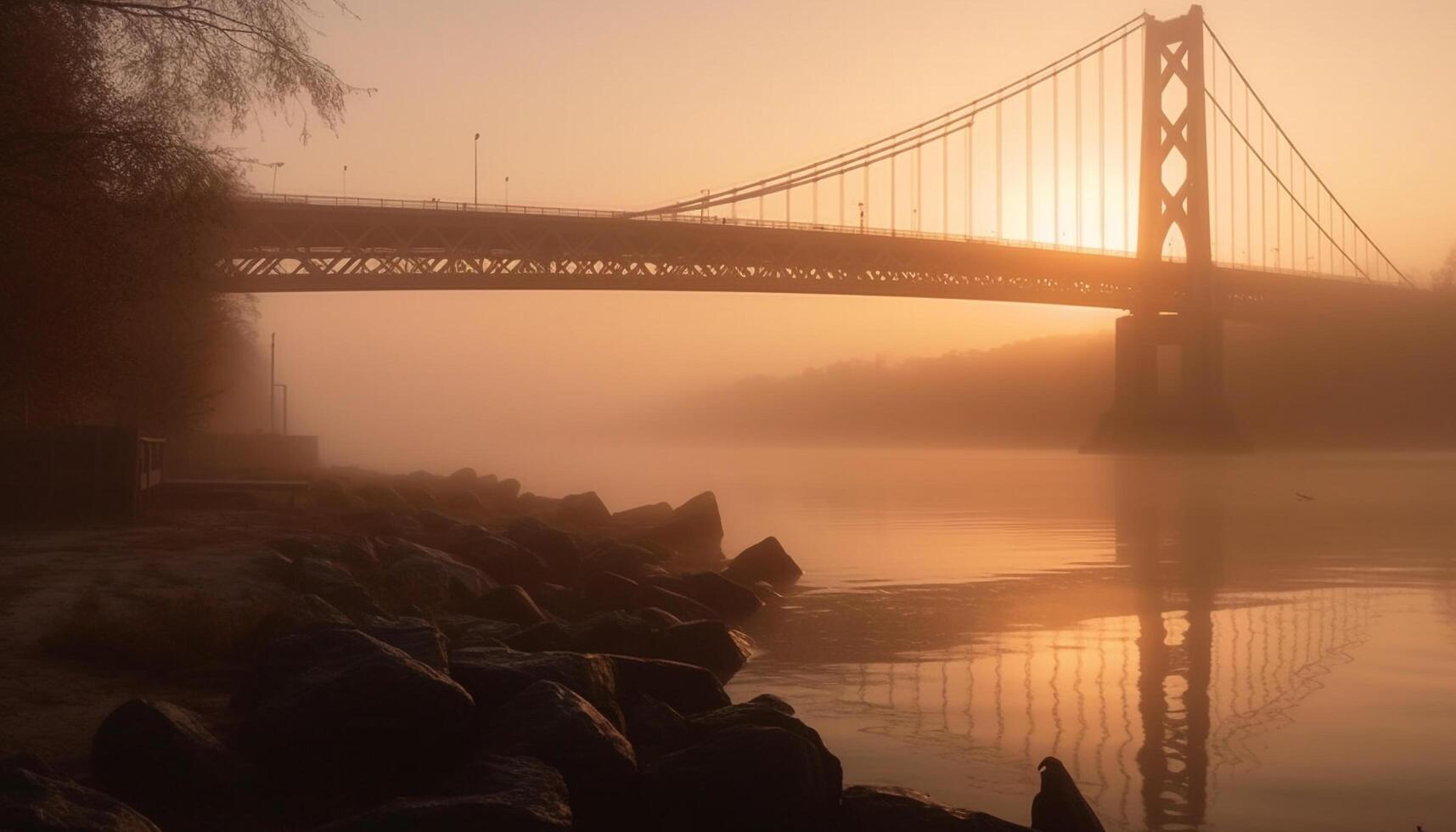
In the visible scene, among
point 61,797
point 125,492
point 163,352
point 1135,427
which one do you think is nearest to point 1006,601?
point 125,492

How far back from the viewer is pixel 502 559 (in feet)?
55.5

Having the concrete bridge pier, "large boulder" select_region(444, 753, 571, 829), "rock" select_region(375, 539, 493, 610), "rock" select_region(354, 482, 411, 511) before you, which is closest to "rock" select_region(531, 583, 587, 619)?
"rock" select_region(375, 539, 493, 610)

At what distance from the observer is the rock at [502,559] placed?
16.7 metres

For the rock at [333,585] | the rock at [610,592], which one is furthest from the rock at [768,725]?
the rock at [610,592]

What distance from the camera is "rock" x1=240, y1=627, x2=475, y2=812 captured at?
680 cm

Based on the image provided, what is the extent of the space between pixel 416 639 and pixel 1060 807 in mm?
3761

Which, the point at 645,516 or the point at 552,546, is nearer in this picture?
the point at 552,546

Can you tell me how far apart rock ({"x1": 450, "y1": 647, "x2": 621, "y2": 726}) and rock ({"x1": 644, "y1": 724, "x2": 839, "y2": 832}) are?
3.46 ft

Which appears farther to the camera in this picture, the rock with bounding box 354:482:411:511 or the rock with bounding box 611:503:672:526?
the rock with bounding box 611:503:672:526

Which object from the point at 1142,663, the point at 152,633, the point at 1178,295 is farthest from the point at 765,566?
the point at 1178,295

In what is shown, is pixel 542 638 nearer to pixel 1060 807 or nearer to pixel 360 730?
pixel 360 730

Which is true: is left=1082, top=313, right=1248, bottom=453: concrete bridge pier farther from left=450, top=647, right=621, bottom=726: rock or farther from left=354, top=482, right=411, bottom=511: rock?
left=450, top=647, right=621, bottom=726: rock

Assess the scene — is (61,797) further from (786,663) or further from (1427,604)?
(1427,604)

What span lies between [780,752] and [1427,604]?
12.8 meters
